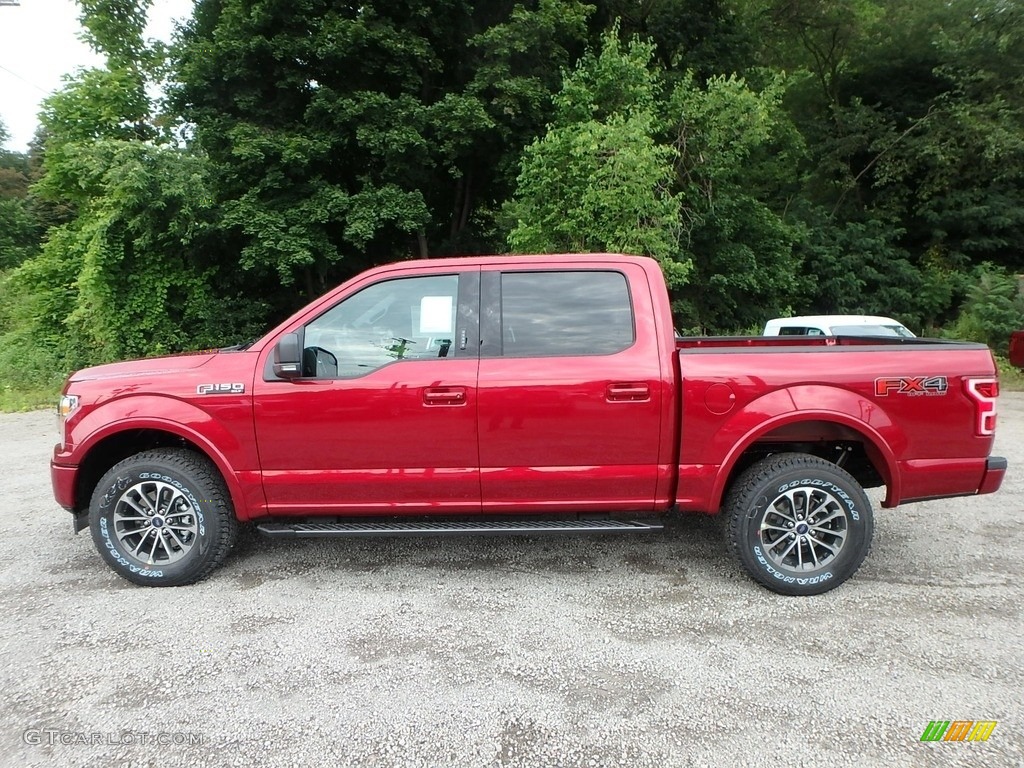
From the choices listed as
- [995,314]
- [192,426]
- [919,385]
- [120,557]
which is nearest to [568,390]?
[919,385]

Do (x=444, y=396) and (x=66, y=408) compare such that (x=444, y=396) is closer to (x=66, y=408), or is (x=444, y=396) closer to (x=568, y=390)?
(x=568, y=390)

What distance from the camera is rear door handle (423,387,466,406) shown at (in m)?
3.51

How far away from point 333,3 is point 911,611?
13.9 meters

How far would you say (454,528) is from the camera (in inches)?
142

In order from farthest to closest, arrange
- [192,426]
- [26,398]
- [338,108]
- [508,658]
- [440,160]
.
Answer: [440,160]
[338,108]
[26,398]
[192,426]
[508,658]

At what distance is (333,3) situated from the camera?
12539 mm

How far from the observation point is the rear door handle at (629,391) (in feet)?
11.4

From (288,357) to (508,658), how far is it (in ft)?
6.32

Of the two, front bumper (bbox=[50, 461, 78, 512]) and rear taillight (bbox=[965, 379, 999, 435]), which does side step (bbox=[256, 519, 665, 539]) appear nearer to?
front bumper (bbox=[50, 461, 78, 512])

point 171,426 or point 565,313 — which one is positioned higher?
point 565,313

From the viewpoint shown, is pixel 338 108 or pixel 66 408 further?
pixel 338 108

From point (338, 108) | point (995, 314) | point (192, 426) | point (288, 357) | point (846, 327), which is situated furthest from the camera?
point (995, 314)

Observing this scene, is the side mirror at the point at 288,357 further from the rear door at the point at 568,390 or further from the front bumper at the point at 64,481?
the front bumper at the point at 64,481

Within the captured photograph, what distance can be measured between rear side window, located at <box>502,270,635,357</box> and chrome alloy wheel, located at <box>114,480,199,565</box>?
2.14m
